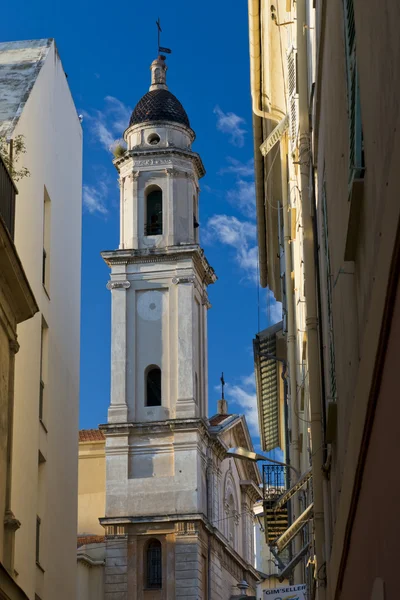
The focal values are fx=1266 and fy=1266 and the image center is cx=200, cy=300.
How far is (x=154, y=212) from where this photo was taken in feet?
183

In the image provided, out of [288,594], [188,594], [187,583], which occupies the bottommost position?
[288,594]

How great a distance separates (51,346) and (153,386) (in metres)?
31.2

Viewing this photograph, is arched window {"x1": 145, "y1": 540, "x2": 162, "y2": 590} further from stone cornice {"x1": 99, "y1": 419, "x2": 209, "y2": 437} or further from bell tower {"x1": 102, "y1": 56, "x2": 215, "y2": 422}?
bell tower {"x1": 102, "y1": 56, "x2": 215, "y2": 422}

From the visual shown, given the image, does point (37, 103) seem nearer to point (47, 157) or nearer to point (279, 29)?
point (47, 157)

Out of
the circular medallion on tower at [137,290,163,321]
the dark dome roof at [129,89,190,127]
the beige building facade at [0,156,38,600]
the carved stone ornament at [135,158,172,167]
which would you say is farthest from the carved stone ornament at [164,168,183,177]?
the beige building facade at [0,156,38,600]

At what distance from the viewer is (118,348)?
5412 centimetres

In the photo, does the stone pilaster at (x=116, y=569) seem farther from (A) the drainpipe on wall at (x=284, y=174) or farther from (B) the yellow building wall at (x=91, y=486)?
(A) the drainpipe on wall at (x=284, y=174)

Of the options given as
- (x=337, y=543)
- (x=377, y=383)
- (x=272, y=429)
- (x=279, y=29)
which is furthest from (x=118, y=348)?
(x=377, y=383)

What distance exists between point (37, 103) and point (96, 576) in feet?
107

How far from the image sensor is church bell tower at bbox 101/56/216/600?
2031 inches

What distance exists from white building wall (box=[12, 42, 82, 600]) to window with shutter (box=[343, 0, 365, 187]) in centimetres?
1265

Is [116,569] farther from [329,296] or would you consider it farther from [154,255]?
[329,296]

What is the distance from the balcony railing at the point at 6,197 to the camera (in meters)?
14.7

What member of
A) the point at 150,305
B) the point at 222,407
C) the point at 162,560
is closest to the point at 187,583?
the point at 162,560
